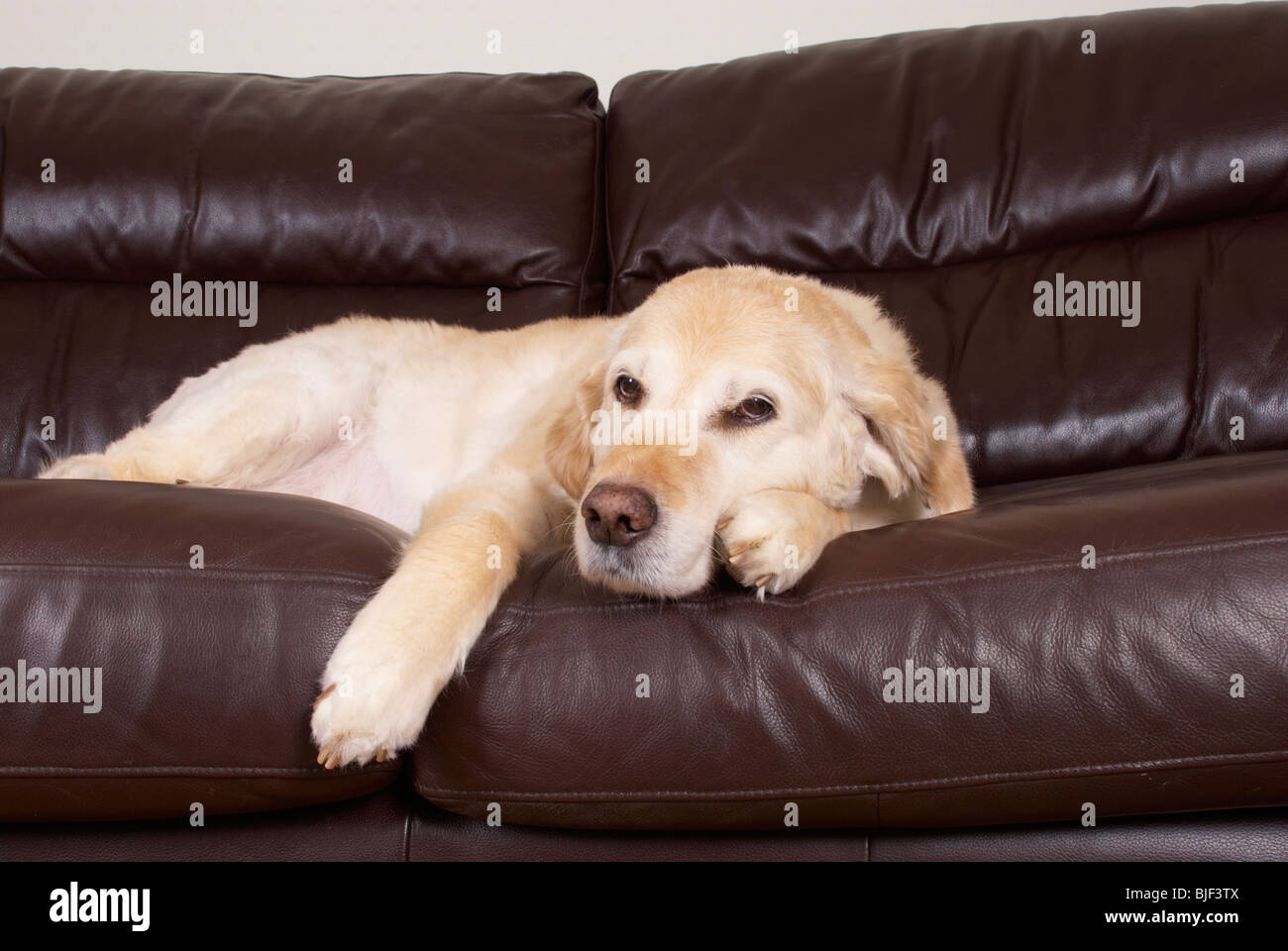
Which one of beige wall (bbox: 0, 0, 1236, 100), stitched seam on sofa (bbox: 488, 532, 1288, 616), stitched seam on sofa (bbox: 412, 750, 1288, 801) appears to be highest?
beige wall (bbox: 0, 0, 1236, 100)

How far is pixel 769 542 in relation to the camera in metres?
1.78

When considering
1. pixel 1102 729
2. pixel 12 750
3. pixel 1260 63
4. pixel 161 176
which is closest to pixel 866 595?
pixel 1102 729

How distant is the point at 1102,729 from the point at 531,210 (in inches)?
105

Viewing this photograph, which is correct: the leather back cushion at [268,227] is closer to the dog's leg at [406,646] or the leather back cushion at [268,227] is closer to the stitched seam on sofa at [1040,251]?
the stitched seam on sofa at [1040,251]

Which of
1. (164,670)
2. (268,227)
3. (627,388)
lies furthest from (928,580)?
(268,227)

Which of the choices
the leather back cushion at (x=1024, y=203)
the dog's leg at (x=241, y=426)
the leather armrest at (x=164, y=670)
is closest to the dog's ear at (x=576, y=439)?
the leather armrest at (x=164, y=670)

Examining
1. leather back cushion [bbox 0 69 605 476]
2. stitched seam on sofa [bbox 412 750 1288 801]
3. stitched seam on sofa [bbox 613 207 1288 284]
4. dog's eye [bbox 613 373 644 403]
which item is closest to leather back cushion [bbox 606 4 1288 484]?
stitched seam on sofa [bbox 613 207 1288 284]

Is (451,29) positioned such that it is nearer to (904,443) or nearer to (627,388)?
(627,388)

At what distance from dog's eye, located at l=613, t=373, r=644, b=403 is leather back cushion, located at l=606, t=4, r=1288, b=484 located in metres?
1.41

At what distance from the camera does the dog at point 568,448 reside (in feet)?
5.81

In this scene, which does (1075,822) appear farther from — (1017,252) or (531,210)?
(531,210)

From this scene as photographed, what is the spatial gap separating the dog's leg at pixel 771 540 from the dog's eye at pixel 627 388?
39 centimetres

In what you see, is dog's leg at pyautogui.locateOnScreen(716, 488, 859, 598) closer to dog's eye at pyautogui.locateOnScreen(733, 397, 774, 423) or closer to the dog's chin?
the dog's chin

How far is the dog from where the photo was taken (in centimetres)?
177
